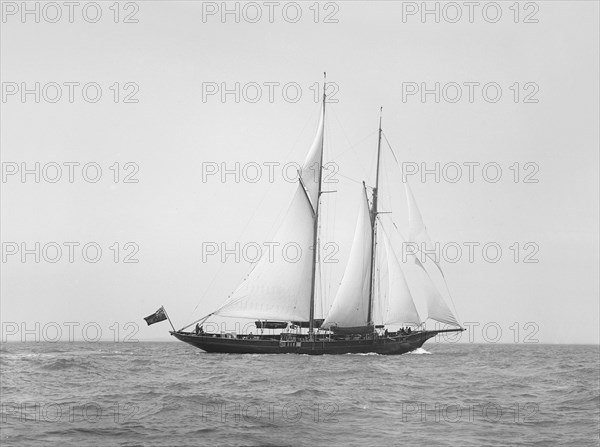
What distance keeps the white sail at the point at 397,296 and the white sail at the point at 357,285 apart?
2142 millimetres

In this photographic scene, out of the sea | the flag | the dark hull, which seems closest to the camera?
the sea

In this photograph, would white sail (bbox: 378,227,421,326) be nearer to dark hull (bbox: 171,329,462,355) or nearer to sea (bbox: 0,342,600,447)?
dark hull (bbox: 171,329,462,355)

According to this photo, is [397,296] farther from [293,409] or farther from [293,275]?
[293,409]

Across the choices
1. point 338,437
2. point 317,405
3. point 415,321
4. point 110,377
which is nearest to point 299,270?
point 415,321

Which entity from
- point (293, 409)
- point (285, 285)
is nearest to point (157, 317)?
point (285, 285)

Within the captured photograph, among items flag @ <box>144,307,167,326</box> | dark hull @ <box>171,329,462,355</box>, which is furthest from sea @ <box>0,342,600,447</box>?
dark hull @ <box>171,329,462,355</box>

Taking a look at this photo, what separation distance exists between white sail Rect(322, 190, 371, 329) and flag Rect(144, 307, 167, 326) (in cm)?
1435

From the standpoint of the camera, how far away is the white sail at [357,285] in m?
74.2

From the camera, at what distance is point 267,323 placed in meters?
74.1

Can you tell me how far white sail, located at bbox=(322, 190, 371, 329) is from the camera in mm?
74188

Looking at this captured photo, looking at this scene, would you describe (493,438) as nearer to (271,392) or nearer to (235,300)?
(271,392)

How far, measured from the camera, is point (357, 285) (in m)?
75.3

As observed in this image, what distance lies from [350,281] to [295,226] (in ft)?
23.5

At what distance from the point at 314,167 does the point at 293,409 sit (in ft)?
153
